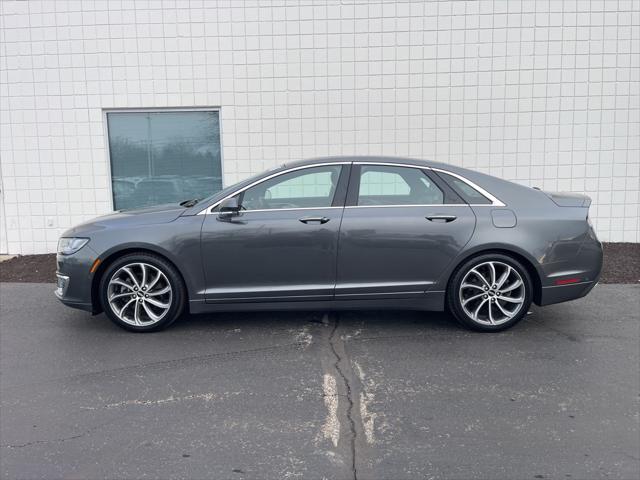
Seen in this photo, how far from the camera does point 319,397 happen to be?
395 centimetres

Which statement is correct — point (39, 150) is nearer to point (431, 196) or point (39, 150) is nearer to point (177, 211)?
point (177, 211)

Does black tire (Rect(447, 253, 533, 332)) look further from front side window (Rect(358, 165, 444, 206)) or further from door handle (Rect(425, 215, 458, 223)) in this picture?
front side window (Rect(358, 165, 444, 206))

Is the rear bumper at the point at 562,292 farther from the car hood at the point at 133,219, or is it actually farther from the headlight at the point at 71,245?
the headlight at the point at 71,245

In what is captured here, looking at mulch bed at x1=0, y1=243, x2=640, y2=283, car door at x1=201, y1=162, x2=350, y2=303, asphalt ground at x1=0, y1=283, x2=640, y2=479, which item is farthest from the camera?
mulch bed at x1=0, y1=243, x2=640, y2=283

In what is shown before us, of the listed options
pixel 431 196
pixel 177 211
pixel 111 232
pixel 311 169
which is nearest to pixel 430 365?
pixel 431 196

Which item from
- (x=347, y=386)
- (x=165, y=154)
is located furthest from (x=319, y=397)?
(x=165, y=154)

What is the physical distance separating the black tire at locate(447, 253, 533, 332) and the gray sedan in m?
0.01

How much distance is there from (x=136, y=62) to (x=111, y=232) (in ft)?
15.4

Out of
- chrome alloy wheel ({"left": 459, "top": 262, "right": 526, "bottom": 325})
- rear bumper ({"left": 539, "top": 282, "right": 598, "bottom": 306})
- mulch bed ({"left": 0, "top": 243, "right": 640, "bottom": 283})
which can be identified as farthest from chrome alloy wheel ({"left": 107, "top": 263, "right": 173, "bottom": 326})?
rear bumper ({"left": 539, "top": 282, "right": 598, "bottom": 306})

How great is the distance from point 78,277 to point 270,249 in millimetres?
1770

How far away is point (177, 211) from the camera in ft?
17.4

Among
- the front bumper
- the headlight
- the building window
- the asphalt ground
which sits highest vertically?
the building window

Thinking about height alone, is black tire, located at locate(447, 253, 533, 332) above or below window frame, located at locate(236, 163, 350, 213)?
below

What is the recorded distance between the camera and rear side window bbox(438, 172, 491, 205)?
206 inches
